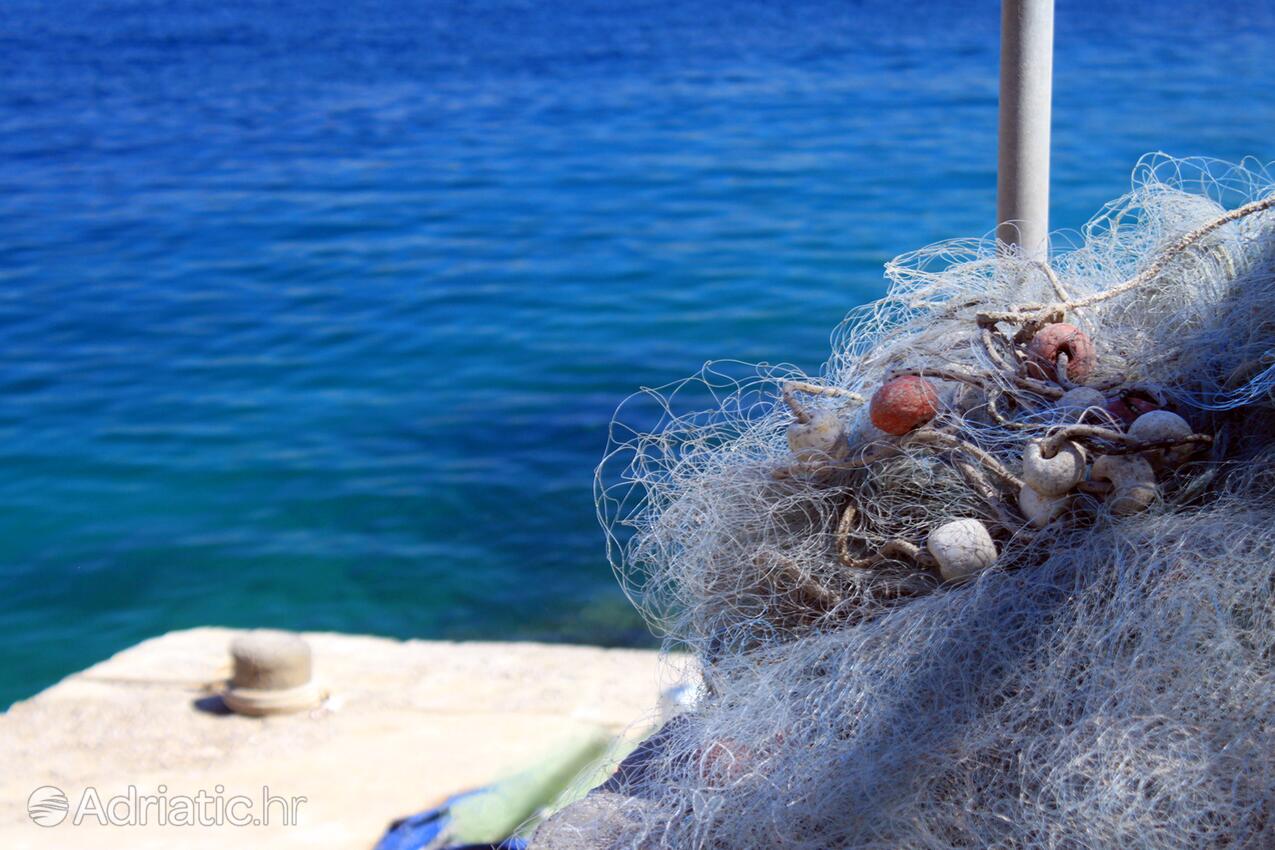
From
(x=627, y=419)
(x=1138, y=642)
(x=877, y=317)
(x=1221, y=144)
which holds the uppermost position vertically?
(x=877, y=317)

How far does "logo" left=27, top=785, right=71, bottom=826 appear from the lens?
3.07m

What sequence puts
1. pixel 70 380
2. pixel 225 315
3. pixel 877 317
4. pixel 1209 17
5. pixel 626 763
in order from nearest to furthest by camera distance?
pixel 626 763, pixel 877 317, pixel 70 380, pixel 225 315, pixel 1209 17

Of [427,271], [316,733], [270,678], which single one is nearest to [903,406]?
[316,733]

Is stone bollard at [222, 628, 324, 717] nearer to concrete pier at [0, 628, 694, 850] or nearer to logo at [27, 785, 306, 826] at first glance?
concrete pier at [0, 628, 694, 850]

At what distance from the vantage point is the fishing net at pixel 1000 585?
0.93m

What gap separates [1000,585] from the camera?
106 centimetres

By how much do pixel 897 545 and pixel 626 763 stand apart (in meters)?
0.38

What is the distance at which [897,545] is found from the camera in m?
1.14

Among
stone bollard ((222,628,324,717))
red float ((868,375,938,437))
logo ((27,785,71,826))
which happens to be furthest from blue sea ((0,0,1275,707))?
red float ((868,375,938,437))

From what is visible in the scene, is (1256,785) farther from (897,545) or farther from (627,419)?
(627,419)

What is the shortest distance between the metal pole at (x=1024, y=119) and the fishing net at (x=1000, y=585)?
0.39m

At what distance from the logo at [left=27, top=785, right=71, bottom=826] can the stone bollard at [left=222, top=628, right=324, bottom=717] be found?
1.73 feet

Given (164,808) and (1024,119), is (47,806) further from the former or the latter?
(1024,119)

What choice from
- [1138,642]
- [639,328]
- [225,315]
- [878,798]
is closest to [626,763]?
[878,798]
